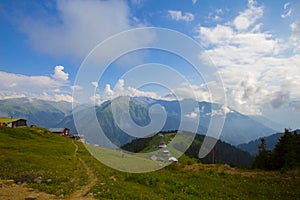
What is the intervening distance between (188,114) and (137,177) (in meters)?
7.23

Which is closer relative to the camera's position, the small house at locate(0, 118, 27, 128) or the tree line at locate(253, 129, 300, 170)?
the tree line at locate(253, 129, 300, 170)

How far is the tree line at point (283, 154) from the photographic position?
1501 inches

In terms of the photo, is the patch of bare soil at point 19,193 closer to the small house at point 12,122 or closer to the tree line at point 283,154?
the tree line at point 283,154

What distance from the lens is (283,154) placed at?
41.9m

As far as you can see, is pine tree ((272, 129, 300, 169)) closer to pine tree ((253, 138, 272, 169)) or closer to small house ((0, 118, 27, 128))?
pine tree ((253, 138, 272, 169))

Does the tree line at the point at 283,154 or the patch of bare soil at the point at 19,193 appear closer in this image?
the patch of bare soil at the point at 19,193

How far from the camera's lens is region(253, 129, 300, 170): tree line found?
125 ft

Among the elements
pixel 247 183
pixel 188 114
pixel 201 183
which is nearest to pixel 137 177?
pixel 201 183

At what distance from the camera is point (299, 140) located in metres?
42.1

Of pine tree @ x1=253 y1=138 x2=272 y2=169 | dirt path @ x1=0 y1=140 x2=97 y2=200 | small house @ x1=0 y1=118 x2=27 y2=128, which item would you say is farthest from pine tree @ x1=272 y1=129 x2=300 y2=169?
small house @ x1=0 y1=118 x2=27 y2=128

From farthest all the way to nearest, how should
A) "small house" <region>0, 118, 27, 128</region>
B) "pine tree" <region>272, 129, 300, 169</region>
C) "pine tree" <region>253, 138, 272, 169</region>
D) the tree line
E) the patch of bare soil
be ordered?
"small house" <region>0, 118, 27, 128</region>, "pine tree" <region>253, 138, 272, 169</region>, the tree line, "pine tree" <region>272, 129, 300, 169</region>, the patch of bare soil

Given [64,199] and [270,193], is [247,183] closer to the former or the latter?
[270,193]

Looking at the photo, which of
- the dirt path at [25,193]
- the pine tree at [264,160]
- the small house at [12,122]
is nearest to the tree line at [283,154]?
the pine tree at [264,160]

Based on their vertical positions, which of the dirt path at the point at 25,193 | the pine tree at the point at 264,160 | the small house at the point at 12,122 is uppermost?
the small house at the point at 12,122
